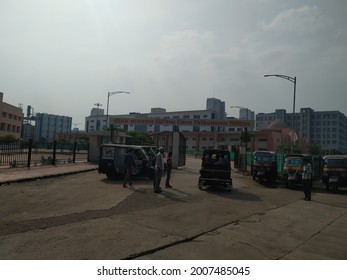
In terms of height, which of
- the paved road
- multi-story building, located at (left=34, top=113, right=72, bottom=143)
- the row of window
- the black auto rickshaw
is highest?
multi-story building, located at (left=34, top=113, right=72, bottom=143)

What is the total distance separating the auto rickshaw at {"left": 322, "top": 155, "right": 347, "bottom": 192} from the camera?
1753 centimetres

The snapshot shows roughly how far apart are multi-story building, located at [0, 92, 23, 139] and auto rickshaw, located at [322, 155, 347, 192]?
67.3m

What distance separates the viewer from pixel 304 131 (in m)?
139

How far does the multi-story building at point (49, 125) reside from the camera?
442 feet

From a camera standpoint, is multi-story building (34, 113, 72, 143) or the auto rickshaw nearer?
the auto rickshaw

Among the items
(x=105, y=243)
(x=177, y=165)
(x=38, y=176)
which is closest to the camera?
(x=105, y=243)

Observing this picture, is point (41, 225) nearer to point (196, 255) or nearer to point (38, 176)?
point (196, 255)

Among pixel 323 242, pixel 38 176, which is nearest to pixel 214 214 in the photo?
pixel 323 242

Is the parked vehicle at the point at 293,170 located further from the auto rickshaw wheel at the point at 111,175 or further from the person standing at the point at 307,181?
the auto rickshaw wheel at the point at 111,175

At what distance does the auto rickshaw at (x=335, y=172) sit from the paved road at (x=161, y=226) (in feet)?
15.3

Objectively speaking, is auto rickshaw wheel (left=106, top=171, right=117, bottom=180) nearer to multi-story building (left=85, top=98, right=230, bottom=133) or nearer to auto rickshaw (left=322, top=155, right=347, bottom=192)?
auto rickshaw (left=322, top=155, right=347, bottom=192)

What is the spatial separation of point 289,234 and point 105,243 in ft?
14.6

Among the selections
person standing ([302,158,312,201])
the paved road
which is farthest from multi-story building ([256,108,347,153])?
the paved road

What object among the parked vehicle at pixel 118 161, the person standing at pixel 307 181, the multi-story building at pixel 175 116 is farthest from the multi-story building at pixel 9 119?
the person standing at pixel 307 181
